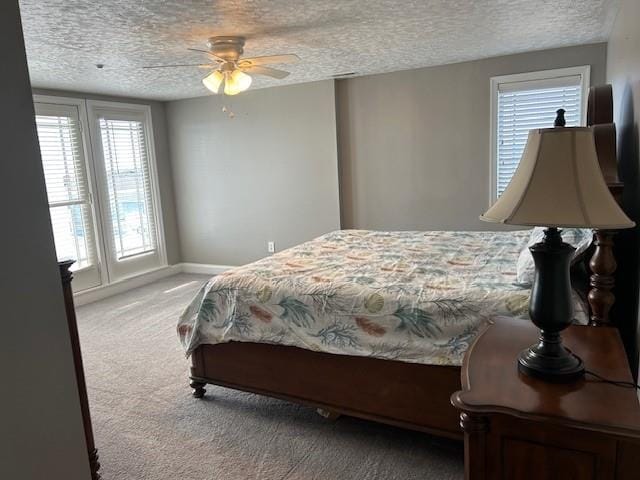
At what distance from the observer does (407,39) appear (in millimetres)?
3467

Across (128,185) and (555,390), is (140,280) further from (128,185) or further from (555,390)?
(555,390)

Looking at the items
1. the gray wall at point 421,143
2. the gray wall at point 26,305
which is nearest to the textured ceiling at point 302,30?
the gray wall at point 421,143

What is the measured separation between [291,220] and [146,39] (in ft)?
9.04

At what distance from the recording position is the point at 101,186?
17.3 feet

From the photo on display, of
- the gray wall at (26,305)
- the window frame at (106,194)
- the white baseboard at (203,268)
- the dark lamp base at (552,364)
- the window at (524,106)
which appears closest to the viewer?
the dark lamp base at (552,364)

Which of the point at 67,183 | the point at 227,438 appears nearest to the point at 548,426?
the point at 227,438

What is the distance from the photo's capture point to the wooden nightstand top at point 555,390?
117 centimetres

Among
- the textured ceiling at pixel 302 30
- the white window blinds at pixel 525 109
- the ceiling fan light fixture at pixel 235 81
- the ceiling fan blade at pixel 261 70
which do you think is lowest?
the white window blinds at pixel 525 109

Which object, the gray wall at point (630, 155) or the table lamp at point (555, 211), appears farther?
the gray wall at point (630, 155)

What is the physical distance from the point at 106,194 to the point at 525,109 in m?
4.43

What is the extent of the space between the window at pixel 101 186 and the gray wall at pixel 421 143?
250 centimetres

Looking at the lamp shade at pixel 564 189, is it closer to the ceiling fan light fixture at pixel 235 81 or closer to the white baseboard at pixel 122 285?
the ceiling fan light fixture at pixel 235 81

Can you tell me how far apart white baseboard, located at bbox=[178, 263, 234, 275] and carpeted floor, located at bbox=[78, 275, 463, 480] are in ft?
8.66

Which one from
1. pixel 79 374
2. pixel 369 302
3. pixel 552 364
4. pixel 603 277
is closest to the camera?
pixel 552 364
